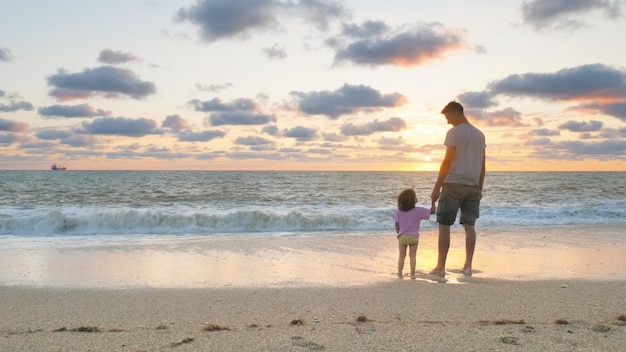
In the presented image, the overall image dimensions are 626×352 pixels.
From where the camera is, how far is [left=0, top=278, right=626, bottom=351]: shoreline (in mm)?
3395

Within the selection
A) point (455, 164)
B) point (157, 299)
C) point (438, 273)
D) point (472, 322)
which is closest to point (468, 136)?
point (455, 164)

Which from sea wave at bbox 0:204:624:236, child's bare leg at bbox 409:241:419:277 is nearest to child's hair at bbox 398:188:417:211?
child's bare leg at bbox 409:241:419:277

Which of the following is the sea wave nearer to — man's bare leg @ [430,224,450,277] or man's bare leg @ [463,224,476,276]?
man's bare leg @ [463,224,476,276]

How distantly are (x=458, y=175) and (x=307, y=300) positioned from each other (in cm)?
238

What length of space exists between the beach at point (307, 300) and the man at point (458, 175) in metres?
0.71

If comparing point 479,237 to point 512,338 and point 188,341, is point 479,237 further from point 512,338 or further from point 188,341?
point 188,341

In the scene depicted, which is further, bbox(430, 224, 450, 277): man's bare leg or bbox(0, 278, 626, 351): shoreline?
bbox(430, 224, 450, 277): man's bare leg

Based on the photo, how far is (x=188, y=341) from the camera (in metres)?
3.44

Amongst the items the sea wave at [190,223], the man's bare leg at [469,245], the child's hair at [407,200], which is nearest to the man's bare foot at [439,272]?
the man's bare leg at [469,245]

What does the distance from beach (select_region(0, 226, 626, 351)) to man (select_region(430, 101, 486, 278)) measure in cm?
71

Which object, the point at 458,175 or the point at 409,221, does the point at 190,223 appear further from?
the point at 458,175

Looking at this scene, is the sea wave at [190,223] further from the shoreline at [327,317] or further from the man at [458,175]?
the shoreline at [327,317]

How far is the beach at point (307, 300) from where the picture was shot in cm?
347

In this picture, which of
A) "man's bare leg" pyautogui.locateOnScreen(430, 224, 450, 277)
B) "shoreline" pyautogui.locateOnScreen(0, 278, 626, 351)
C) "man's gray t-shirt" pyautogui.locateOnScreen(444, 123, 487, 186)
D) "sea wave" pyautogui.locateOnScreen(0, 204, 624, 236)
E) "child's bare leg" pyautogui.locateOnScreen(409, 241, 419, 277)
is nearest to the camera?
"shoreline" pyautogui.locateOnScreen(0, 278, 626, 351)
